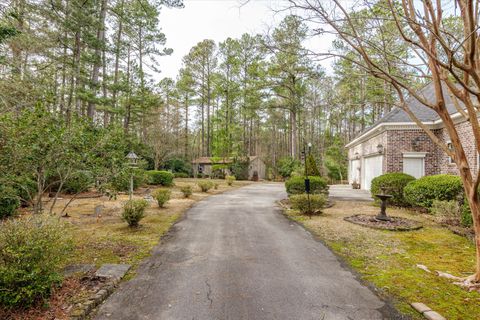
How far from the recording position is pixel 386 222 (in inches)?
313

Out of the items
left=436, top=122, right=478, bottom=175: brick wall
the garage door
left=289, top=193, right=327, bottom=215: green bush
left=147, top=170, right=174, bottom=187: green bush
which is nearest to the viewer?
left=289, top=193, right=327, bottom=215: green bush

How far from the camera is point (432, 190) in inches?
355

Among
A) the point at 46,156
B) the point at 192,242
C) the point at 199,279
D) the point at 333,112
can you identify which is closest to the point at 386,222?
the point at 192,242

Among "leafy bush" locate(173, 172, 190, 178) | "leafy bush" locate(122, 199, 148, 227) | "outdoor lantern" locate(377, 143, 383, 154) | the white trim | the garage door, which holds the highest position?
"outdoor lantern" locate(377, 143, 383, 154)

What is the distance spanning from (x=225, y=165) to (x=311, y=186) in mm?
20306

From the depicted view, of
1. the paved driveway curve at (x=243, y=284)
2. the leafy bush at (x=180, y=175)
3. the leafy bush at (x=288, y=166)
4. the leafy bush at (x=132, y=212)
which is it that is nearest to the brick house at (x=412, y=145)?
the paved driveway curve at (x=243, y=284)

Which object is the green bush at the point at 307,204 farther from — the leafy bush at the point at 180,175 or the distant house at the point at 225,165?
the leafy bush at the point at 180,175

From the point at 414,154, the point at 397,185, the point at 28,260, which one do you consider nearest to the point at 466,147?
the point at 414,154

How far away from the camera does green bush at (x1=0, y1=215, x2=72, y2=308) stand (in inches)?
114

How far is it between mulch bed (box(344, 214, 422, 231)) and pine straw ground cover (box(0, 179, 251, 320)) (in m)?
6.01

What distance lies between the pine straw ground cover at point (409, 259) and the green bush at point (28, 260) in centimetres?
449

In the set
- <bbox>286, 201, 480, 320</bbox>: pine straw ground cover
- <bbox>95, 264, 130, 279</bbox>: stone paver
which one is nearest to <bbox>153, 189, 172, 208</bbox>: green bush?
<bbox>286, 201, 480, 320</bbox>: pine straw ground cover

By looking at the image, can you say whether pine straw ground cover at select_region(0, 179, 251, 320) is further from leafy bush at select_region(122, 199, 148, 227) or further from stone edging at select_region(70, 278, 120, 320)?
leafy bush at select_region(122, 199, 148, 227)

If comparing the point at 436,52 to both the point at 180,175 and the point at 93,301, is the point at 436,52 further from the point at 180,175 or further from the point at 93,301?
the point at 180,175
